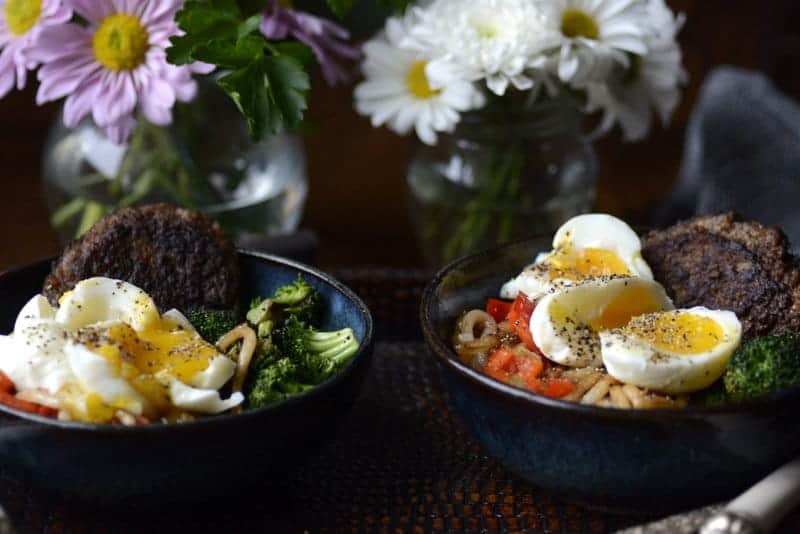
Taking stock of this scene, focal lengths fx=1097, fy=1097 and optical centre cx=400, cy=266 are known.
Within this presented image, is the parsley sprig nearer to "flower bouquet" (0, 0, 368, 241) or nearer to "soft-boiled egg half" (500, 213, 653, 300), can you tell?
"flower bouquet" (0, 0, 368, 241)

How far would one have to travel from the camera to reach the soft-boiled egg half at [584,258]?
108 inches

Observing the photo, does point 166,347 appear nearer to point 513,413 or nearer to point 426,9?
point 513,413

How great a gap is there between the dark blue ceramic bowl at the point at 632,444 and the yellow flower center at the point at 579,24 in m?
1.23

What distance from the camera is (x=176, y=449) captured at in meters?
2.12

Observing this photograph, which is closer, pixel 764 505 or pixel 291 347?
pixel 764 505

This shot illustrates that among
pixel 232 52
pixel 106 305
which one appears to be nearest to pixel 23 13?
pixel 232 52

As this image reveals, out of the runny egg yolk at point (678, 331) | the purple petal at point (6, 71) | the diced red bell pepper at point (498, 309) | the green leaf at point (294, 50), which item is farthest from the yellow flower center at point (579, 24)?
the purple petal at point (6, 71)

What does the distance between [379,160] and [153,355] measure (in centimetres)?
259

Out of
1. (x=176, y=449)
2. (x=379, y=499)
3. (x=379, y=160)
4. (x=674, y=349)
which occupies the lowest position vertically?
(x=379, y=160)

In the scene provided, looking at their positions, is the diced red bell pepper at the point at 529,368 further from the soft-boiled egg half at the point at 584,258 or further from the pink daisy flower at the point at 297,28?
the pink daisy flower at the point at 297,28

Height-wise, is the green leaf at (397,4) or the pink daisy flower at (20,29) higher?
the green leaf at (397,4)

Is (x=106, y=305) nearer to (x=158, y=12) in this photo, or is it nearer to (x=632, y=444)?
(x=158, y=12)

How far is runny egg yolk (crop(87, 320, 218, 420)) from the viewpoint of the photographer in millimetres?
2219

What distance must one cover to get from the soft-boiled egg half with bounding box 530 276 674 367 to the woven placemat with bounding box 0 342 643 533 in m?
0.32
